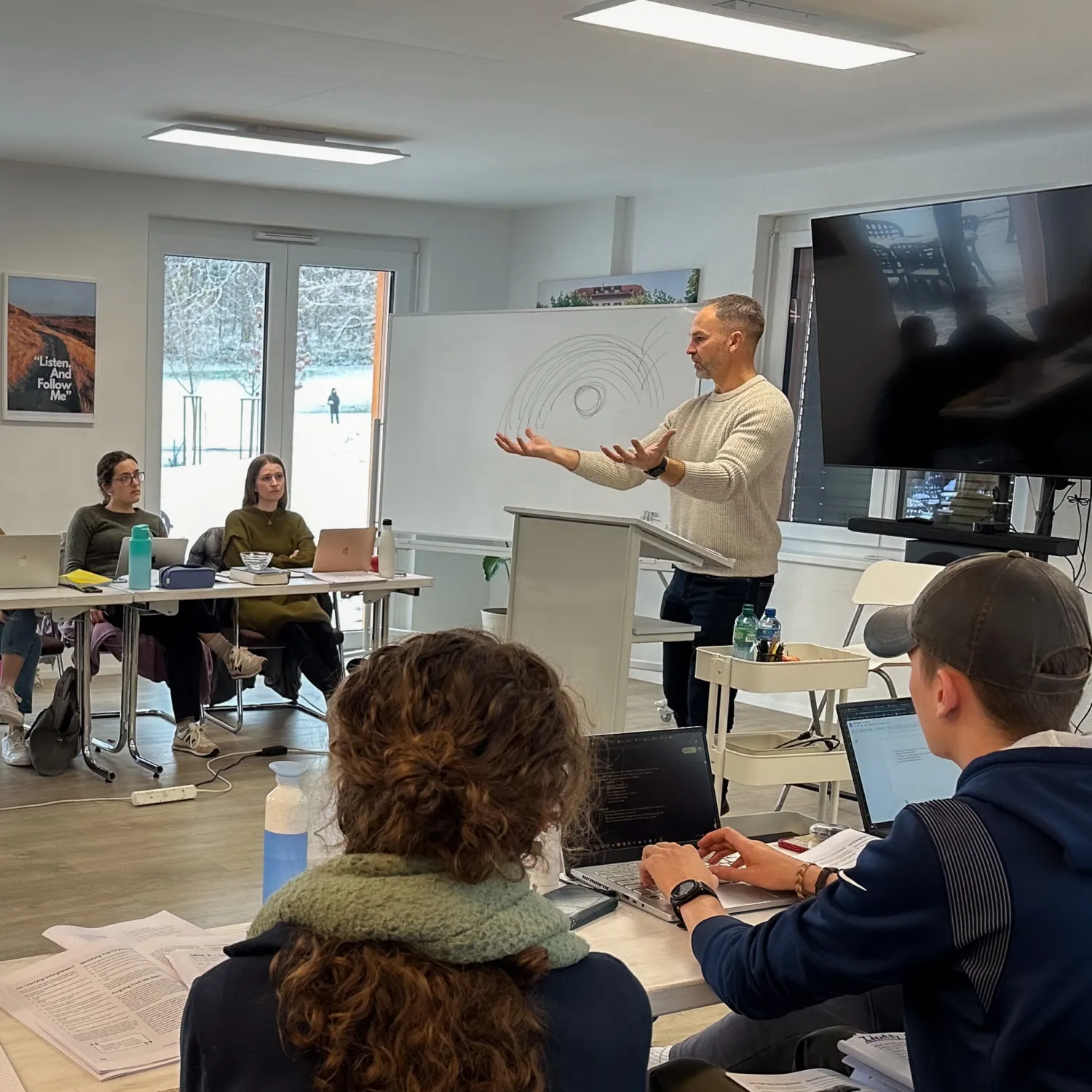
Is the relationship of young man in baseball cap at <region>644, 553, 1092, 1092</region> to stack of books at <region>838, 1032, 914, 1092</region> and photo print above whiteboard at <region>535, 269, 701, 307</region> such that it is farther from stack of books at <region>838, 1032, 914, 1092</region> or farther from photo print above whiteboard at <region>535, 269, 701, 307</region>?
photo print above whiteboard at <region>535, 269, 701, 307</region>

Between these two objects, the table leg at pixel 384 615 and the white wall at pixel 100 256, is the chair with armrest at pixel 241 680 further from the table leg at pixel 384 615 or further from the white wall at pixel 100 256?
the white wall at pixel 100 256

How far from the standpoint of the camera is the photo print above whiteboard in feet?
22.6

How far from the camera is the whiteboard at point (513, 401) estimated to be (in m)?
6.43

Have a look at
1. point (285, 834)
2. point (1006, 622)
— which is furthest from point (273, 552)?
point (1006, 622)

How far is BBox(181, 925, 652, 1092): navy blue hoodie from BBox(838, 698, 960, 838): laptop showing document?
1.15m

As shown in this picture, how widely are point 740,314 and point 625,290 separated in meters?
3.37

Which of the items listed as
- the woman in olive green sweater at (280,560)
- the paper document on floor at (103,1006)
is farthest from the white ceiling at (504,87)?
the paper document on floor at (103,1006)

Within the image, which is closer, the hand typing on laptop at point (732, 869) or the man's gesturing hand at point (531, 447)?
the hand typing on laptop at point (732, 869)

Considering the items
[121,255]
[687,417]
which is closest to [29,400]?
[121,255]

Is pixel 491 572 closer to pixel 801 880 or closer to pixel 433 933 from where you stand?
pixel 801 880

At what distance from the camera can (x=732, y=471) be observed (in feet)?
12.3

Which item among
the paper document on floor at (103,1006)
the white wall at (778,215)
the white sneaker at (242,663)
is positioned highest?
the white wall at (778,215)

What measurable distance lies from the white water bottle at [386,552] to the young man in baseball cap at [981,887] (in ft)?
13.2

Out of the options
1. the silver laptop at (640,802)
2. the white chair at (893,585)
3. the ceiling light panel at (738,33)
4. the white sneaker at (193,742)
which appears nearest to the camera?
the silver laptop at (640,802)
